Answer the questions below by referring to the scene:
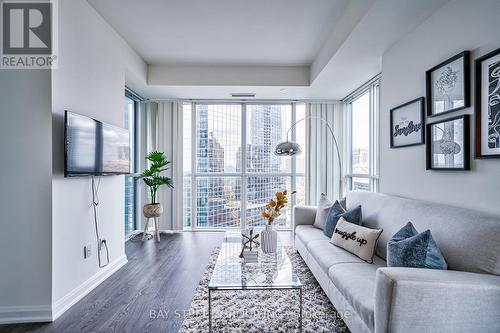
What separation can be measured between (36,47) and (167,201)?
3.23 meters

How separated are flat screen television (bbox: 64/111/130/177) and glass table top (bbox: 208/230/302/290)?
1454 mm

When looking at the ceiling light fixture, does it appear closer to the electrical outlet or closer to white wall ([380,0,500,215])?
white wall ([380,0,500,215])

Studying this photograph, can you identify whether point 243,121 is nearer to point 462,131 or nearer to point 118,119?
point 118,119

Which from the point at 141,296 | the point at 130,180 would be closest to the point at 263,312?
the point at 141,296

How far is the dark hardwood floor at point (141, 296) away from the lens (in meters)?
1.98

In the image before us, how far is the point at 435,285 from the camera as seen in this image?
128 centimetres

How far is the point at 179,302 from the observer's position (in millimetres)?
2307

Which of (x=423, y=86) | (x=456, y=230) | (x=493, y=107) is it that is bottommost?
(x=456, y=230)

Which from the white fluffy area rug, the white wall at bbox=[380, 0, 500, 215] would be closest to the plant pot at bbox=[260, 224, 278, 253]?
the white fluffy area rug

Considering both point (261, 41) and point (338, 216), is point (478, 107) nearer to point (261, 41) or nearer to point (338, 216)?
point (338, 216)

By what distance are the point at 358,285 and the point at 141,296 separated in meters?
1.92

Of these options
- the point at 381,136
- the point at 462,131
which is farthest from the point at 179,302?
the point at 381,136

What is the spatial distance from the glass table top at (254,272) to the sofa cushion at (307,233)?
1.61 ft

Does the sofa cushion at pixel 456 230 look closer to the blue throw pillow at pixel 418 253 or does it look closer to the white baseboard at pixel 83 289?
the blue throw pillow at pixel 418 253
